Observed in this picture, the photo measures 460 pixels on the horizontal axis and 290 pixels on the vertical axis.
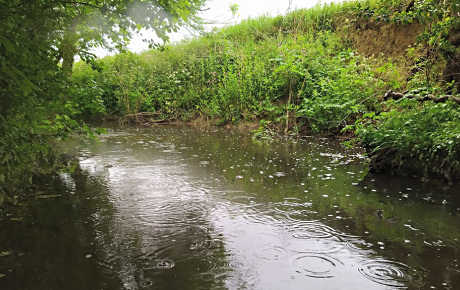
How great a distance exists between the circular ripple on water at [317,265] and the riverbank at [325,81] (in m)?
2.87

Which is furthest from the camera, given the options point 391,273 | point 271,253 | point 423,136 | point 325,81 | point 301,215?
point 325,81

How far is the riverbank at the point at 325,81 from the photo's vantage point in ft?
17.4

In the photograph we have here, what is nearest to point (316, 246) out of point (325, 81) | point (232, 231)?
point (232, 231)

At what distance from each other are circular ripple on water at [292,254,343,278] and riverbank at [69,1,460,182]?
2.87m

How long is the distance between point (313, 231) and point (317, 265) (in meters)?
0.71

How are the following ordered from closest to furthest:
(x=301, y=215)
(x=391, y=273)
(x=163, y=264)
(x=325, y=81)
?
(x=391, y=273) → (x=163, y=264) → (x=301, y=215) → (x=325, y=81)

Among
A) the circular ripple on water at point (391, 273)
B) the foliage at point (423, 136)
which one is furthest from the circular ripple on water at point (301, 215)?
the foliage at point (423, 136)

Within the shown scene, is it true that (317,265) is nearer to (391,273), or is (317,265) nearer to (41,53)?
(391,273)

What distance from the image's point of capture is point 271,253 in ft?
9.80

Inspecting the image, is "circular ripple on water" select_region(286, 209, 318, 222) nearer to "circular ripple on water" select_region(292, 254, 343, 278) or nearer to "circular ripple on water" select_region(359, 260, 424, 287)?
"circular ripple on water" select_region(292, 254, 343, 278)

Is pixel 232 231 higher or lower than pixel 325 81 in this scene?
lower

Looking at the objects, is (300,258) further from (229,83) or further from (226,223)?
(229,83)

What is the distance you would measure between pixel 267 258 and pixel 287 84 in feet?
29.8

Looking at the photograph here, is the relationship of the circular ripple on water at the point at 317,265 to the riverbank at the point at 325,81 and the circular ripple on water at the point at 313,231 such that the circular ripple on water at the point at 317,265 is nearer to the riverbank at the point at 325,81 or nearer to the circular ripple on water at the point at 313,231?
the circular ripple on water at the point at 313,231
